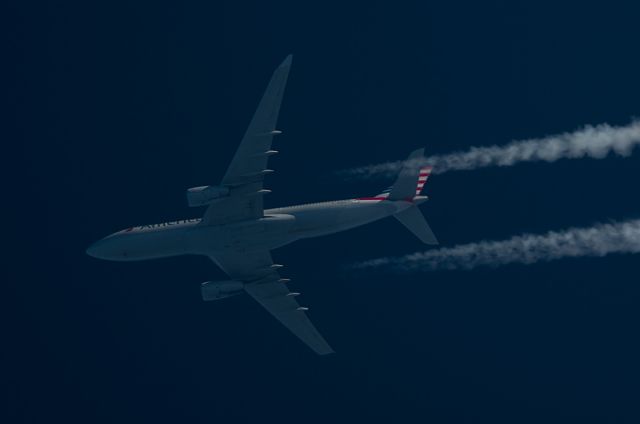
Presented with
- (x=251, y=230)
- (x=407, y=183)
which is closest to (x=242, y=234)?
(x=251, y=230)

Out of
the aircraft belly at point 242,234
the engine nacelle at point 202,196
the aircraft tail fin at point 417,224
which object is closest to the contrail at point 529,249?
the aircraft tail fin at point 417,224

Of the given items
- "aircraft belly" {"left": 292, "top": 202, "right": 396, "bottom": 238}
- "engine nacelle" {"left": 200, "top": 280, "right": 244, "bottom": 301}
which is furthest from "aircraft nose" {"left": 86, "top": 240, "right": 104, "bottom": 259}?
"aircraft belly" {"left": 292, "top": 202, "right": 396, "bottom": 238}

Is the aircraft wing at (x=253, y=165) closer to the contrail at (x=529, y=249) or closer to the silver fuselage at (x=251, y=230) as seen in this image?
the silver fuselage at (x=251, y=230)

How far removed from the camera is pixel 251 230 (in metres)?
67.8

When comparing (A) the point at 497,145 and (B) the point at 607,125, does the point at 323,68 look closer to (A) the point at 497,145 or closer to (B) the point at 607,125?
(A) the point at 497,145

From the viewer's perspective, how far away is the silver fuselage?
220 feet

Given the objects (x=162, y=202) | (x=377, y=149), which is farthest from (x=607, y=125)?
A: (x=162, y=202)

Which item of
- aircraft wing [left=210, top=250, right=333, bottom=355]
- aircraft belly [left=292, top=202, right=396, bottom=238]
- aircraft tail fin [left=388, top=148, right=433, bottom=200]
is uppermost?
aircraft tail fin [left=388, top=148, right=433, bottom=200]

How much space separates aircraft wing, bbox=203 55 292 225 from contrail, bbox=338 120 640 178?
11.5 meters

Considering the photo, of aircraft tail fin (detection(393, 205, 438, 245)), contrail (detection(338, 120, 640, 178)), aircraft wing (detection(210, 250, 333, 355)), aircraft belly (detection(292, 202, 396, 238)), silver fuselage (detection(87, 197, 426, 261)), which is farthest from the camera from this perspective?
aircraft wing (detection(210, 250, 333, 355))

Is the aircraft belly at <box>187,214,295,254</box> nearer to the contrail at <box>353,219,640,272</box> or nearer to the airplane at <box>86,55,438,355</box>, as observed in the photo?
the airplane at <box>86,55,438,355</box>

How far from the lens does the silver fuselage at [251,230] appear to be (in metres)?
67.1

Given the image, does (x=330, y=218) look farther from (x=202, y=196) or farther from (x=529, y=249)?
(x=529, y=249)

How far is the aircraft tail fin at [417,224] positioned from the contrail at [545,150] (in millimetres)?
3550
